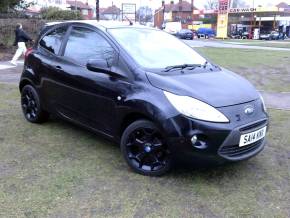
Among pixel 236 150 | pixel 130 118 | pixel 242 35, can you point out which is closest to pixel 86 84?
pixel 130 118

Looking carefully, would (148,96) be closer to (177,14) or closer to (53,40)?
(53,40)

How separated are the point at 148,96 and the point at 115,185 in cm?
99

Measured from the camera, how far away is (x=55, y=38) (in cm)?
588

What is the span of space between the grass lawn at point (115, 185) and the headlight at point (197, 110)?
748mm

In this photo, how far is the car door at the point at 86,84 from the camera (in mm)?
4703

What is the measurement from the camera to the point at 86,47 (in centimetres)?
521

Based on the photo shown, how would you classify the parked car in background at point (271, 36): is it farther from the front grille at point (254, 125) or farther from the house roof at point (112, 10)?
the front grille at point (254, 125)

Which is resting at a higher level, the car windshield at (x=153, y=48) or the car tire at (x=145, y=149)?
the car windshield at (x=153, y=48)

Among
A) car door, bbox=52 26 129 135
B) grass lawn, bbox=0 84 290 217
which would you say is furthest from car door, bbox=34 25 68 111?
grass lawn, bbox=0 84 290 217

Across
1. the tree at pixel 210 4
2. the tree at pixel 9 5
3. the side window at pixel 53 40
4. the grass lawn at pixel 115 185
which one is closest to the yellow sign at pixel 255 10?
the tree at pixel 210 4

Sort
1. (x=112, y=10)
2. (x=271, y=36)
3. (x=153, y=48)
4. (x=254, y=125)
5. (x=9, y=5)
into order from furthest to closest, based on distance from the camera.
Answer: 1. (x=112, y=10)
2. (x=271, y=36)
3. (x=9, y=5)
4. (x=153, y=48)
5. (x=254, y=125)

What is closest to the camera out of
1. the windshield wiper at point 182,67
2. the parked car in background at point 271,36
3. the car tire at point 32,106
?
the windshield wiper at point 182,67

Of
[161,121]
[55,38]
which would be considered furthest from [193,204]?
[55,38]

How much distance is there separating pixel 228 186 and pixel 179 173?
1.82ft
